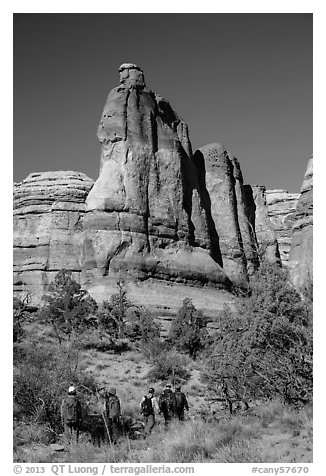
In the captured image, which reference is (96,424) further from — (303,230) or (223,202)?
(223,202)

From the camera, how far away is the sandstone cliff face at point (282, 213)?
81.2 m

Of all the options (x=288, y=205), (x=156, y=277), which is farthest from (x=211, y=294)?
(x=288, y=205)

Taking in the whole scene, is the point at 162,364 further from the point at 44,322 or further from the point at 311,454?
the point at 311,454

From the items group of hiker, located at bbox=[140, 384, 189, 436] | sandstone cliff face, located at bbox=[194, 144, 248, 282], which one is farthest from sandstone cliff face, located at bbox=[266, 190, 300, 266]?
group of hiker, located at bbox=[140, 384, 189, 436]

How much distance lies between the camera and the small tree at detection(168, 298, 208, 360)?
3759 cm

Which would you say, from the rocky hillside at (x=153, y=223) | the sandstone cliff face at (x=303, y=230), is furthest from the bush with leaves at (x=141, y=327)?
the sandstone cliff face at (x=303, y=230)

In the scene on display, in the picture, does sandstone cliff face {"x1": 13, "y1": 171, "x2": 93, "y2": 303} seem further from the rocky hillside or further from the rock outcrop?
the rock outcrop

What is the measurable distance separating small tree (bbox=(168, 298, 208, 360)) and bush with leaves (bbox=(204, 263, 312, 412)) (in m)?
14.4

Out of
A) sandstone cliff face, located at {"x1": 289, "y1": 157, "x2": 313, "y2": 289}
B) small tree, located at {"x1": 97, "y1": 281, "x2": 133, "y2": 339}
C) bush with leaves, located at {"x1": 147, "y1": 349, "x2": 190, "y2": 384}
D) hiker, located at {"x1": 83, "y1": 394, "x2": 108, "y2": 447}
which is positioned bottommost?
bush with leaves, located at {"x1": 147, "y1": 349, "x2": 190, "y2": 384}

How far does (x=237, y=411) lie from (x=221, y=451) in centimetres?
576

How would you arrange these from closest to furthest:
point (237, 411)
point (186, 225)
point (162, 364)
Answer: point (237, 411), point (162, 364), point (186, 225)

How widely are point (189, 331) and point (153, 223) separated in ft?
50.6

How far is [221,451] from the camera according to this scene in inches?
451
